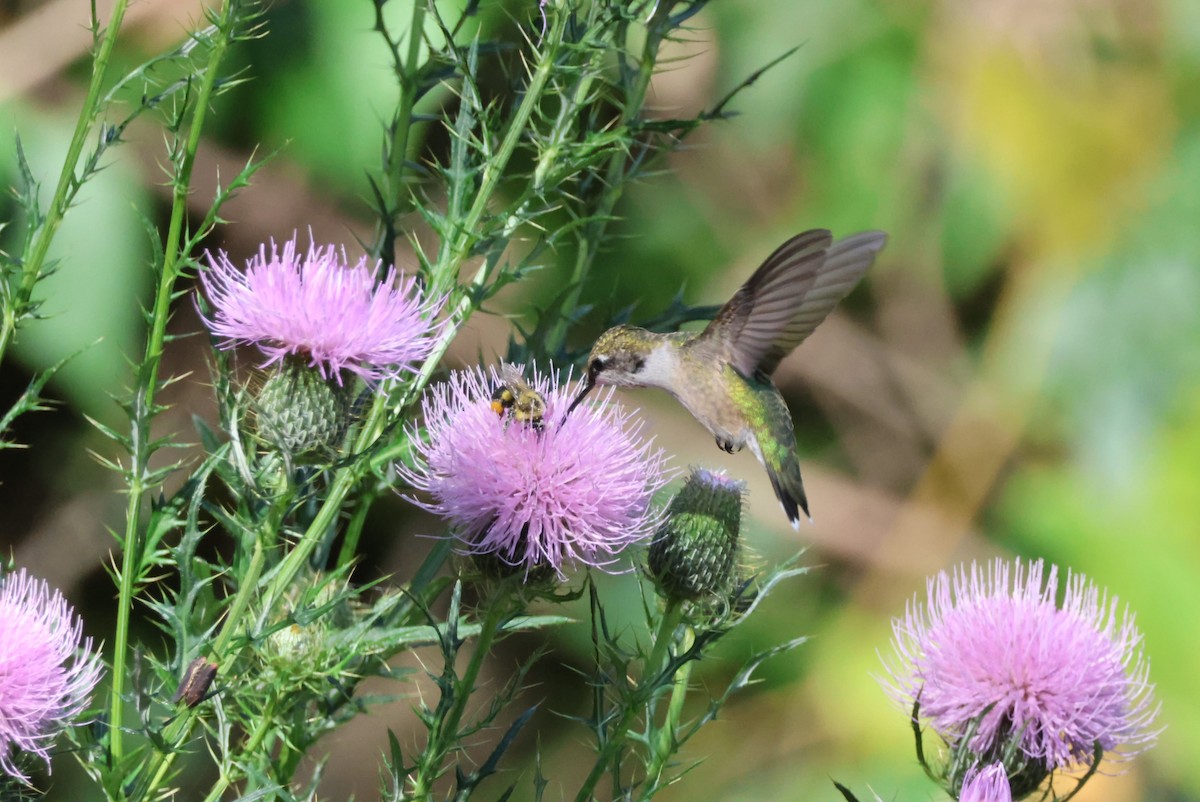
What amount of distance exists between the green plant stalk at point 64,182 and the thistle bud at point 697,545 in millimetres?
977

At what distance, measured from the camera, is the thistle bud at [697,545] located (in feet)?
6.59

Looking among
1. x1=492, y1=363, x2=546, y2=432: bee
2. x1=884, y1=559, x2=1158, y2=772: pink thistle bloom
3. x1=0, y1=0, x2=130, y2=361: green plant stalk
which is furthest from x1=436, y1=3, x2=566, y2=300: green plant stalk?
x1=884, y1=559, x2=1158, y2=772: pink thistle bloom

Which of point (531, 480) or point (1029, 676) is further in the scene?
point (1029, 676)

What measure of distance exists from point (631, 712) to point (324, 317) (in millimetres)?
711

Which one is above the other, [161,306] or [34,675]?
[161,306]

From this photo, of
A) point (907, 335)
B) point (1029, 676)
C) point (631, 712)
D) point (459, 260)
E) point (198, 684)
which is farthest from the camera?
point (907, 335)

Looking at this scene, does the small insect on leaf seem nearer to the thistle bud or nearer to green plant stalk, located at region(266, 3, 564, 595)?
green plant stalk, located at region(266, 3, 564, 595)

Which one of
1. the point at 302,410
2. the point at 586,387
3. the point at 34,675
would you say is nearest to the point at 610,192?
the point at 586,387

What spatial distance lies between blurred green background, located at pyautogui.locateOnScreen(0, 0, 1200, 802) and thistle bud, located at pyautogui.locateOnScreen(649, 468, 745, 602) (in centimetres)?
184

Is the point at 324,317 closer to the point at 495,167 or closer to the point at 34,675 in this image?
the point at 495,167

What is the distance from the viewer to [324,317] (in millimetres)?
1869

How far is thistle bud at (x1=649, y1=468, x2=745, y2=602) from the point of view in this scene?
2010 millimetres

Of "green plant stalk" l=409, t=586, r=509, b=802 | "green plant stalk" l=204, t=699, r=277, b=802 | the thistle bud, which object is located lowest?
the thistle bud

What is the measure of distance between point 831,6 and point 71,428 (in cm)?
274
